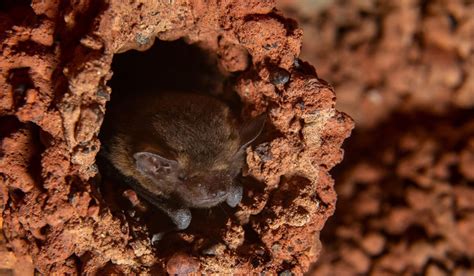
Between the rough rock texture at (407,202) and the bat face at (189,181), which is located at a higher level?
the rough rock texture at (407,202)

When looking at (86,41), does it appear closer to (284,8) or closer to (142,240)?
(142,240)

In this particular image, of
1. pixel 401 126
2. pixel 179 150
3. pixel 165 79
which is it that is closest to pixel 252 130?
pixel 179 150

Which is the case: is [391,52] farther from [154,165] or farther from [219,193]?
[154,165]

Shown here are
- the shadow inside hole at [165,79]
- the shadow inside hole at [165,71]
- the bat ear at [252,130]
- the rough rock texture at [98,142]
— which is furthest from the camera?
the shadow inside hole at [165,71]

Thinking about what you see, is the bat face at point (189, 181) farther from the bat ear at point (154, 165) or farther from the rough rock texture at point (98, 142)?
the rough rock texture at point (98, 142)

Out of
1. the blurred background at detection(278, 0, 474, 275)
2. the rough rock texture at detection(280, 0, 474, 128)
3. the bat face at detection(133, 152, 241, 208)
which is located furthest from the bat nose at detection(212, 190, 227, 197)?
the rough rock texture at detection(280, 0, 474, 128)

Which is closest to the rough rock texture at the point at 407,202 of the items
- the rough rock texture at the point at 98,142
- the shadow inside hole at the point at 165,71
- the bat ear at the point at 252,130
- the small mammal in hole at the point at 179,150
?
the rough rock texture at the point at 98,142
